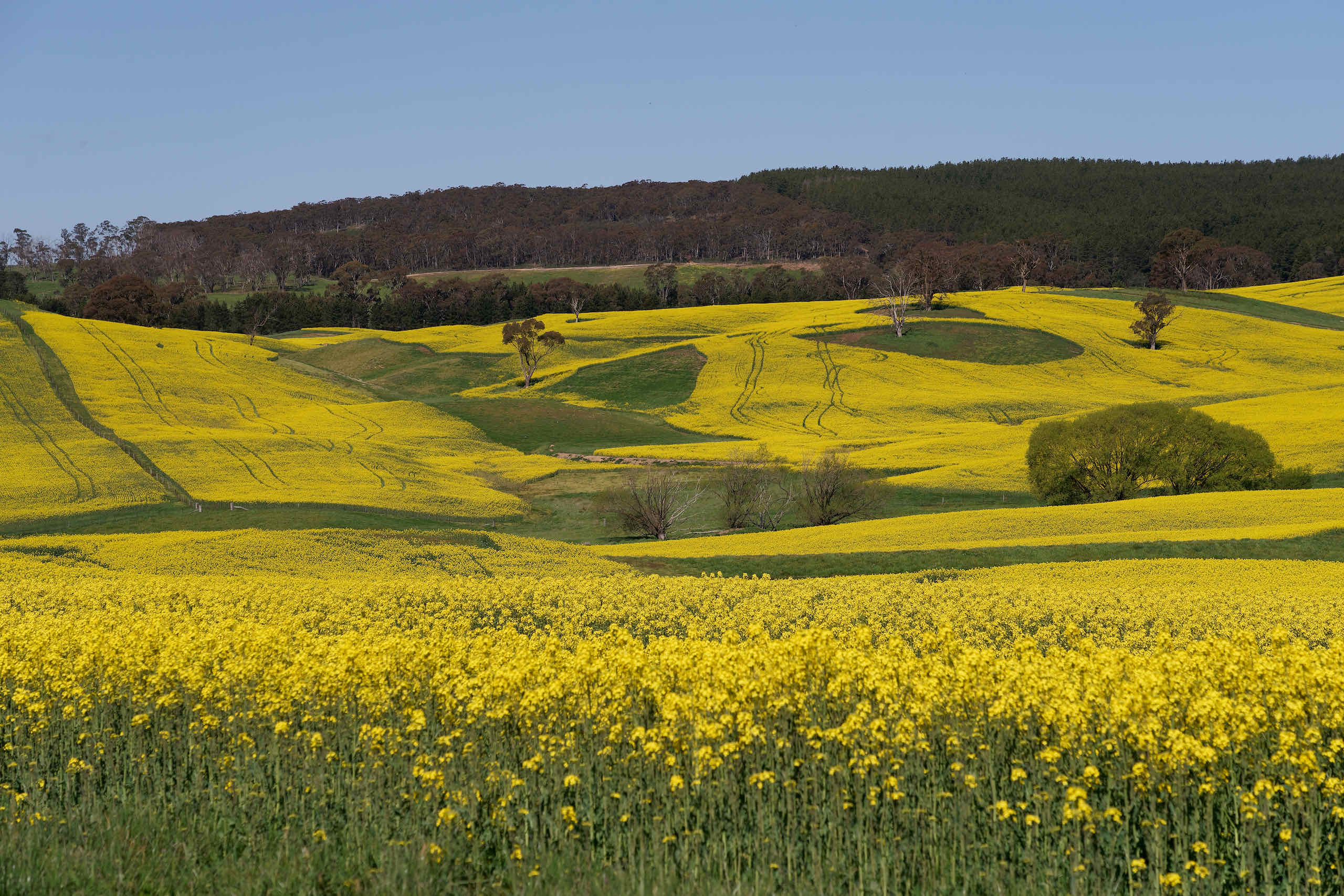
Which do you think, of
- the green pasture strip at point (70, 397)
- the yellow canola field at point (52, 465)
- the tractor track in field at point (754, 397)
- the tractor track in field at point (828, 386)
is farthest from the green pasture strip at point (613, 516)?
the tractor track in field at point (828, 386)

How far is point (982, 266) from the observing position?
522 ft

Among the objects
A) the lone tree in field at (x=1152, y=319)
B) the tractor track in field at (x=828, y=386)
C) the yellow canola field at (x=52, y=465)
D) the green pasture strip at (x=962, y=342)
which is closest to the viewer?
the yellow canola field at (x=52, y=465)

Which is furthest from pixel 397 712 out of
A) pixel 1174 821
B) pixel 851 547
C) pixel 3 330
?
pixel 3 330

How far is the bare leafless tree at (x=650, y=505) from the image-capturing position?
4838 cm

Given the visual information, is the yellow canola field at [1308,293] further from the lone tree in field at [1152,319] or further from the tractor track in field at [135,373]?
the tractor track in field at [135,373]

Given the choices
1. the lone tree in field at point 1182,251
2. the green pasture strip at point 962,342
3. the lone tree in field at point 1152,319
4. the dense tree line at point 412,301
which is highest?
the lone tree in field at point 1182,251

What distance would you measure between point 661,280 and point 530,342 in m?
74.1

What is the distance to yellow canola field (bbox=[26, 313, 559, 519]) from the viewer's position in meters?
50.9

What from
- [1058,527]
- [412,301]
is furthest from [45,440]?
[412,301]

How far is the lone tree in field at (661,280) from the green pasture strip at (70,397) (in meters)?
88.6

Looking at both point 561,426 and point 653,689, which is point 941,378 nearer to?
point 561,426

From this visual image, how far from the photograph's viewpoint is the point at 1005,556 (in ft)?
104

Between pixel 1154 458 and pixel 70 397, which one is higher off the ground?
pixel 70 397

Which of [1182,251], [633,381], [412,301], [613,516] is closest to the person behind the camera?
[613,516]
